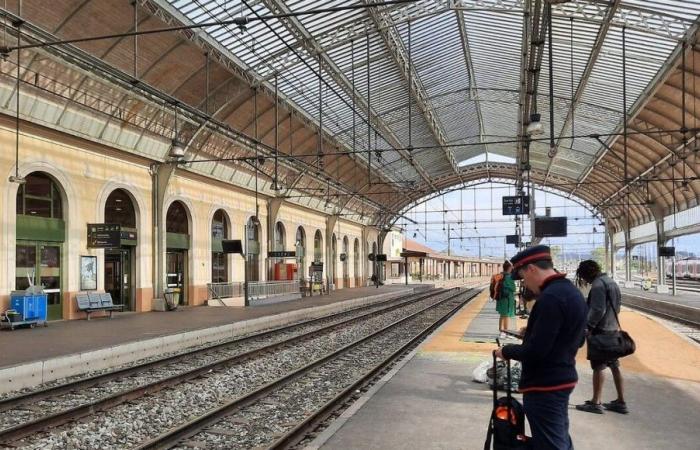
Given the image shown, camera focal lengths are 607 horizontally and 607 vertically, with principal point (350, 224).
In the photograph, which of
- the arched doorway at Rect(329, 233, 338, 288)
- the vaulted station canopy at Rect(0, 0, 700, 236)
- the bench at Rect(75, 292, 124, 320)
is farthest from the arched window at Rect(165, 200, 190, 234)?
the arched doorway at Rect(329, 233, 338, 288)

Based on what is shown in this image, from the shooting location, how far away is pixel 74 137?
56.2ft

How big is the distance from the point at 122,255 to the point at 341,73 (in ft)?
35.5

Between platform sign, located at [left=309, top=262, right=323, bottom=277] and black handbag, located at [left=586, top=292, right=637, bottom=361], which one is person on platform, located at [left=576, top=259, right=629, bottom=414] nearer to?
black handbag, located at [left=586, top=292, right=637, bottom=361]

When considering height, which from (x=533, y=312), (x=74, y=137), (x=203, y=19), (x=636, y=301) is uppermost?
(x=203, y=19)

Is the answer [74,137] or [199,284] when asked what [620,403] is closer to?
[74,137]

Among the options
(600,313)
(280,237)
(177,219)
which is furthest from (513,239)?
(600,313)

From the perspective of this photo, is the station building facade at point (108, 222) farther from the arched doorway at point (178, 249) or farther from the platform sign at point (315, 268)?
the platform sign at point (315, 268)

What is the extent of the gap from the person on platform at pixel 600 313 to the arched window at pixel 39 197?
14.5 metres

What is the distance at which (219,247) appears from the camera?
25875mm

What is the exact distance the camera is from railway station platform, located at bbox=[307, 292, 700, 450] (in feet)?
16.9

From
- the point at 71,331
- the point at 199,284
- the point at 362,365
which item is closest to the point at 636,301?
the point at 199,284

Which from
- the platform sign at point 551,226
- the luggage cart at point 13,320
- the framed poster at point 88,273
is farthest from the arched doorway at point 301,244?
the luggage cart at point 13,320

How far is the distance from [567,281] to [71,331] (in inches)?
519

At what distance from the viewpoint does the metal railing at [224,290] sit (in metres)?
23.7
